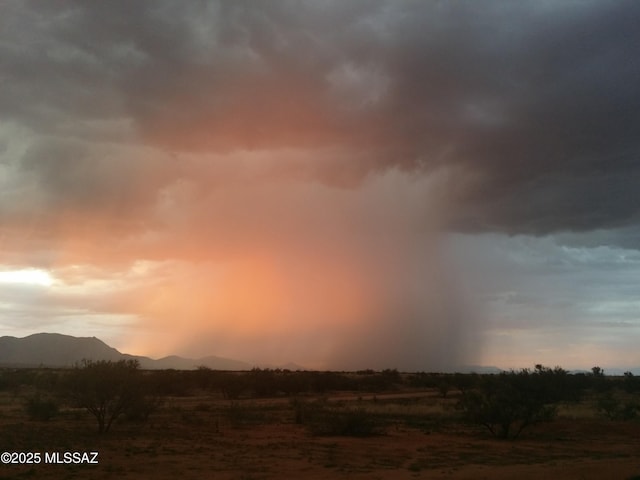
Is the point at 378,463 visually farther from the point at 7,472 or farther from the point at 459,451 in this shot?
the point at 7,472

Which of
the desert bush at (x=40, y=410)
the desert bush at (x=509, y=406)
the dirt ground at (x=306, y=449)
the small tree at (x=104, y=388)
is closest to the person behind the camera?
the dirt ground at (x=306, y=449)

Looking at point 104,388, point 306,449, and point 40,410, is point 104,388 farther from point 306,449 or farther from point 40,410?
point 306,449

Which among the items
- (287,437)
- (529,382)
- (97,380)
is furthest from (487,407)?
(97,380)

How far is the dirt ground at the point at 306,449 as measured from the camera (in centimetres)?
2283

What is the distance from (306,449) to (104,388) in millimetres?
14124

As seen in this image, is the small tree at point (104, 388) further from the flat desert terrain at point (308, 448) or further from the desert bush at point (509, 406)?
the desert bush at point (509, 406)

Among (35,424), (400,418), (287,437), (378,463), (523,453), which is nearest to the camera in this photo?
(378,463)

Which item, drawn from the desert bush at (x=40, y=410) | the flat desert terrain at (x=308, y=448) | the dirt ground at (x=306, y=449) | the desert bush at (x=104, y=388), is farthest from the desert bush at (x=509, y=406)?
the desert bush at (x=40, y=410)

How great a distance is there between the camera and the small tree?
36.2 m

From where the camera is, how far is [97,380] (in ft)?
120

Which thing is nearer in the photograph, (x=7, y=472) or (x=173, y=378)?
(x=7, y=472)

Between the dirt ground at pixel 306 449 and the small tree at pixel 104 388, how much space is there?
4.34ft

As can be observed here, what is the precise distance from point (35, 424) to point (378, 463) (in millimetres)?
24002

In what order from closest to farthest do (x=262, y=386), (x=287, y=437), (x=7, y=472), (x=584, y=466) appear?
(x=7, y=472), (x=584, y=466), (x=287, y=437), (x=262, y=386)
